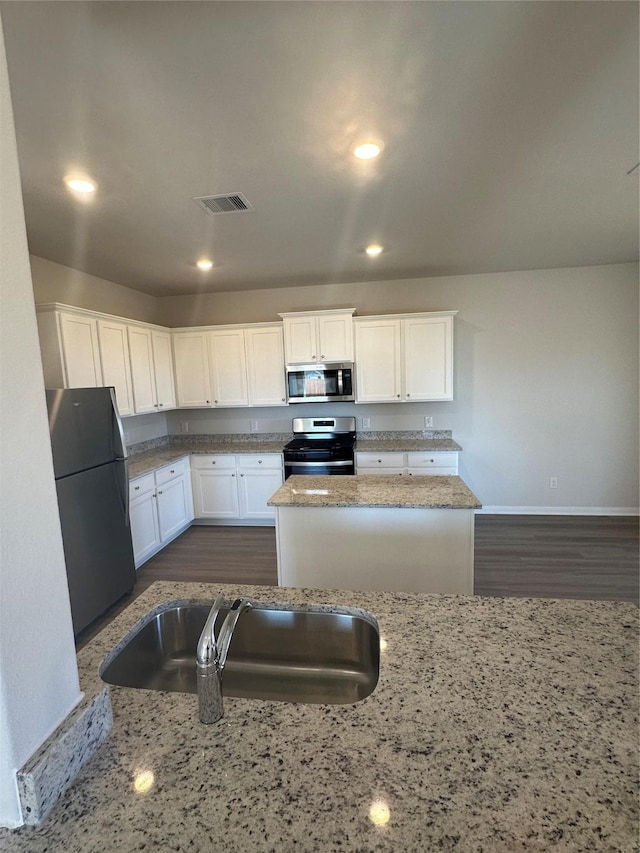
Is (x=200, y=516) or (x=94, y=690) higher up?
(x=94, y=690)

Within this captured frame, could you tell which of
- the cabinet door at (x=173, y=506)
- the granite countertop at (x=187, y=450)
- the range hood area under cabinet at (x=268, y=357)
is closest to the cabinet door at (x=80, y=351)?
the range hood area under cabinet at (x=268, y=357)

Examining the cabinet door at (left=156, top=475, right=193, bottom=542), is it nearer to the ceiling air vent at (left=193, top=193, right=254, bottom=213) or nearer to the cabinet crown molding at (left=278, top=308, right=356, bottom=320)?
the cabinet crown molding at (left=278, top=308, right=356, bottom=320)

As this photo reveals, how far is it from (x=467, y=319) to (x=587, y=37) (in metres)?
3.27

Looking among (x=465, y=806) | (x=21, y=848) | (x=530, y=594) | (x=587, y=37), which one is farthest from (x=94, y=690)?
(x=530, y=594)

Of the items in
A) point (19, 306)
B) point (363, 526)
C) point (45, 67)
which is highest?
point (45, 67)

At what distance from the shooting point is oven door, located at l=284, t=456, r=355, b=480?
422cm

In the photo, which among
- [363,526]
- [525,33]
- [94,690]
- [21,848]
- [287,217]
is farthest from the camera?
[287,217]

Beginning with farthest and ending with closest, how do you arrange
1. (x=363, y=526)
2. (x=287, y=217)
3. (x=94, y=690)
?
1. (x=287, y=217)
2. (x=363, y=526)
3. (x=94, y=690)

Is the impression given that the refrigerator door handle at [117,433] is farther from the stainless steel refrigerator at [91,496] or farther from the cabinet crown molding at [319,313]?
the cabinet crown molding at [319,313]

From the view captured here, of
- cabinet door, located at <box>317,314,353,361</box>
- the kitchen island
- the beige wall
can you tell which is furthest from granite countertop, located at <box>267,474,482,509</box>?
the beige wall

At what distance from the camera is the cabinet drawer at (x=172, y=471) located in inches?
156

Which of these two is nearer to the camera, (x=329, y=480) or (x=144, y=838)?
(x=144, y=838)

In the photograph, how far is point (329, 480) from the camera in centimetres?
276

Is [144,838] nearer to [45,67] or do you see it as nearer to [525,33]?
[45,67]
